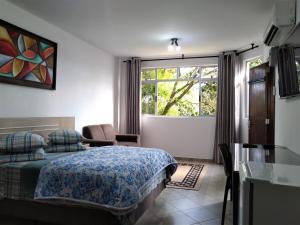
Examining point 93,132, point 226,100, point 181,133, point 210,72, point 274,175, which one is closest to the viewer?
point 274,175

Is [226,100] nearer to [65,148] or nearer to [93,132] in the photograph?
[93,132]

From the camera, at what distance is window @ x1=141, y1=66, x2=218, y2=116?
19.6ft

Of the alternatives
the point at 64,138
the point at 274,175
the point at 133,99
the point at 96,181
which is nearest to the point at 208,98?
the point at 133,99

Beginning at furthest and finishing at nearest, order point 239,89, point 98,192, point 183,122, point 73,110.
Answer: point 183,122 < point 239,89 < point 73,110 < point 98,192

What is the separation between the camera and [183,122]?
6.06m

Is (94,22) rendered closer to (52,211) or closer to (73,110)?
(73,110)

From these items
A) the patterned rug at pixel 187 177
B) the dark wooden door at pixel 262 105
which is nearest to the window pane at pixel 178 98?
the patterned rug at pixel 187 177

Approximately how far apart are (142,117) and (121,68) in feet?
4.60

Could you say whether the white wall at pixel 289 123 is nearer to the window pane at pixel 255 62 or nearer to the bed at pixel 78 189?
the bed at pixel 78 189

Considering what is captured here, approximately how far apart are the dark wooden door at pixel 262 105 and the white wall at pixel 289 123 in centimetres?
95

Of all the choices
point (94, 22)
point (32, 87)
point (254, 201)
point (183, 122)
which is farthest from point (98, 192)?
point (183, 122)

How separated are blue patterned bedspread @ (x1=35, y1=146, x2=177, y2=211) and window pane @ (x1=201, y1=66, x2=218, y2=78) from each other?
392 cm

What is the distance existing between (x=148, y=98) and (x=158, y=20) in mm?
2947

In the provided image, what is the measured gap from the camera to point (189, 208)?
3000 millimetres
